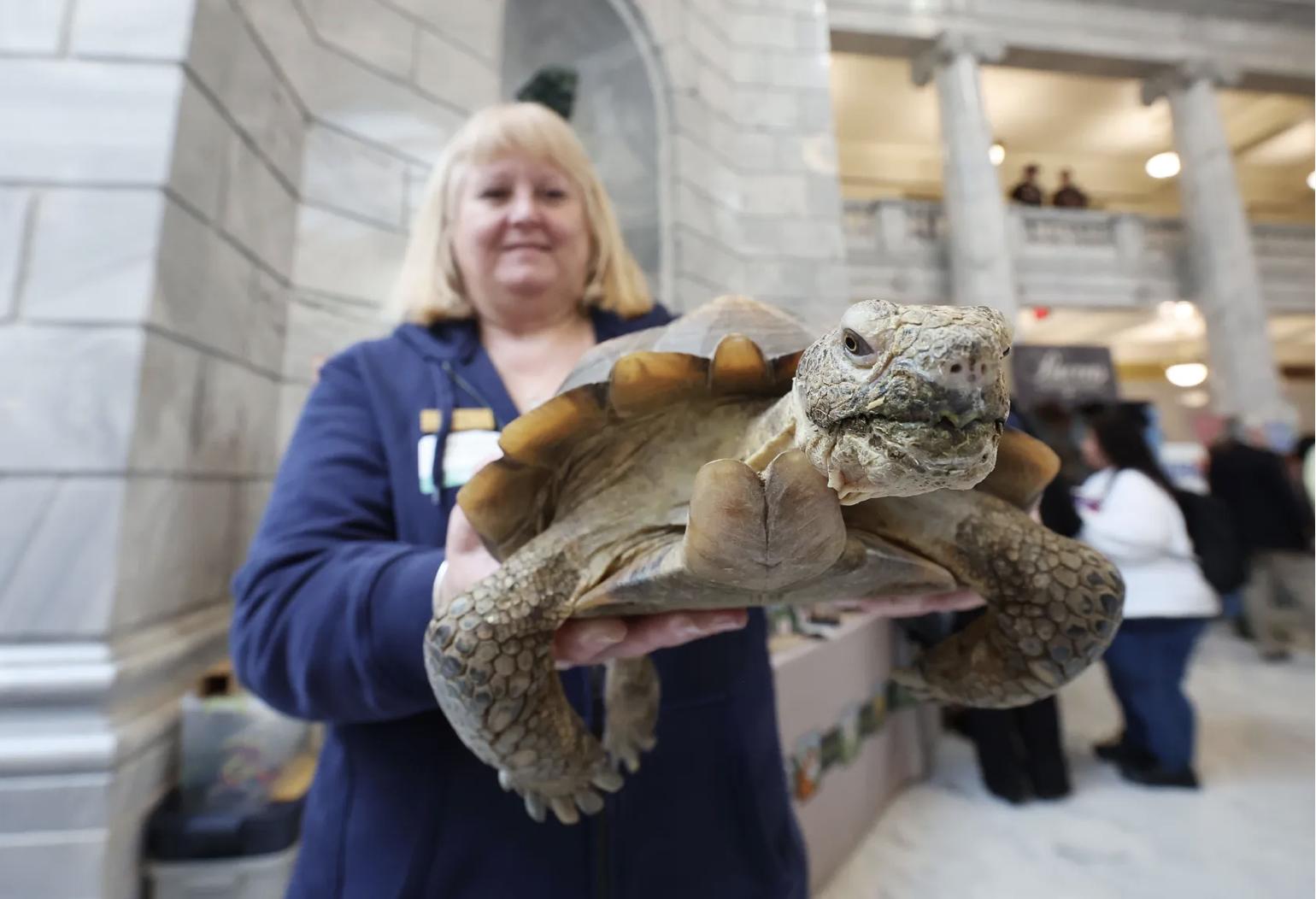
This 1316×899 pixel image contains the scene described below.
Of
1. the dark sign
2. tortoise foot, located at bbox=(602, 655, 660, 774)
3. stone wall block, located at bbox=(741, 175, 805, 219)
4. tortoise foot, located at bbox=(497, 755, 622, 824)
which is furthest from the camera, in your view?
the dark sign

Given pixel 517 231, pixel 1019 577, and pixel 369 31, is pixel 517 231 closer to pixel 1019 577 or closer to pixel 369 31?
pixel 1019 577

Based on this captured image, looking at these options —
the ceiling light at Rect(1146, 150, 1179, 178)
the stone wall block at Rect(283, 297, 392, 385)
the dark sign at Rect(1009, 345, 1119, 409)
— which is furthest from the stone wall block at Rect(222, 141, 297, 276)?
the ceiling light at Rect(1146, 150, 1179, 178)

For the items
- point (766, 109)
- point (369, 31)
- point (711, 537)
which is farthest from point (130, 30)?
point (766, 109)

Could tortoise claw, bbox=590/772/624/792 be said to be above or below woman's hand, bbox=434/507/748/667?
below

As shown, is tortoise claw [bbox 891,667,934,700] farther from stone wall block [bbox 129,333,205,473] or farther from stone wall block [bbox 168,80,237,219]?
stone wall block [bbox 168,80,237,219]

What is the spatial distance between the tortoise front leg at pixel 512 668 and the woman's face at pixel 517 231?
2.08ft

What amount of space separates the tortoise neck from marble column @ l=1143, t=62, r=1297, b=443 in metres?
10.2

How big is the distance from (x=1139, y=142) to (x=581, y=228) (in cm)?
1458

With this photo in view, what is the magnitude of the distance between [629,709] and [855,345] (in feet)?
2.38

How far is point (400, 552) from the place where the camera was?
2.84 ft

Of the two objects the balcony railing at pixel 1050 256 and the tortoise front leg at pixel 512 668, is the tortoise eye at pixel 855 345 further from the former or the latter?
the balcony railing at pixel 1050 256

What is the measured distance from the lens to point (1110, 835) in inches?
101

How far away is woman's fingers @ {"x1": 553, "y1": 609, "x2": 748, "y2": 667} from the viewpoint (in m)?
0.75

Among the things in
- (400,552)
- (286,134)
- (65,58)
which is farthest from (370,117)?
(400,552)
